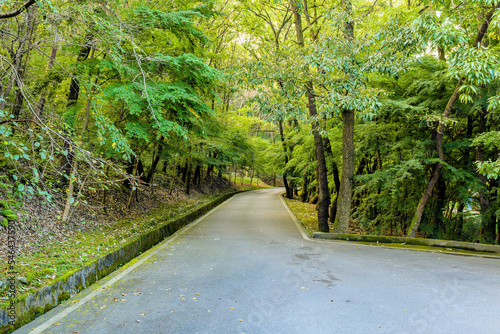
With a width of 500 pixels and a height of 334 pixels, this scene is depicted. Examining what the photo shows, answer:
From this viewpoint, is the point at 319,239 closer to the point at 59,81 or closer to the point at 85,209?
the point at 85,209

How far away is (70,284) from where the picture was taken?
5000 millimetres

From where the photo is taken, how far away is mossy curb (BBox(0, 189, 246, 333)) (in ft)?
12.9

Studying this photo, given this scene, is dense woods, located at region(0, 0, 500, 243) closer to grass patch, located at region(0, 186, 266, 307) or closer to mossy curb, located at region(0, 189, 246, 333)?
grass patch, located at region(0, 186, 266, 307)

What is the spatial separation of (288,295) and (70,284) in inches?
145

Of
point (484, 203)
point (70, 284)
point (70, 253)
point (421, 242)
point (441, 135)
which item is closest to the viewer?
point (70, 284)

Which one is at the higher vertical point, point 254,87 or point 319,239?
point 254,87

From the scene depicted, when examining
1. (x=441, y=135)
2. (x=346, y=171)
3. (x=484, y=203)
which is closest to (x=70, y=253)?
(x=346, y=171)

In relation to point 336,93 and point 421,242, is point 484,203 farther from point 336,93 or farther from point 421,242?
point 336,93

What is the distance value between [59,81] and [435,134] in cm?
1268

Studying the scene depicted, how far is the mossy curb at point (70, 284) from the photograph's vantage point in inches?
155

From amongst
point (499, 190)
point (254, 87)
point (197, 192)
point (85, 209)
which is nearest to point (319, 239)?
point (254, 87)

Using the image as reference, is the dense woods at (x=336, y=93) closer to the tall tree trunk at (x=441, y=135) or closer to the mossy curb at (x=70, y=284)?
the tall tree trunk at (x=441, y=135)

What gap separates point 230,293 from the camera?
5.11m

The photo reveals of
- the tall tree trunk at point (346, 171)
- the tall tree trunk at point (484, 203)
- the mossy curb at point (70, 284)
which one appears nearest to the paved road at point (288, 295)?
the mossy curb at point (70, 284)
